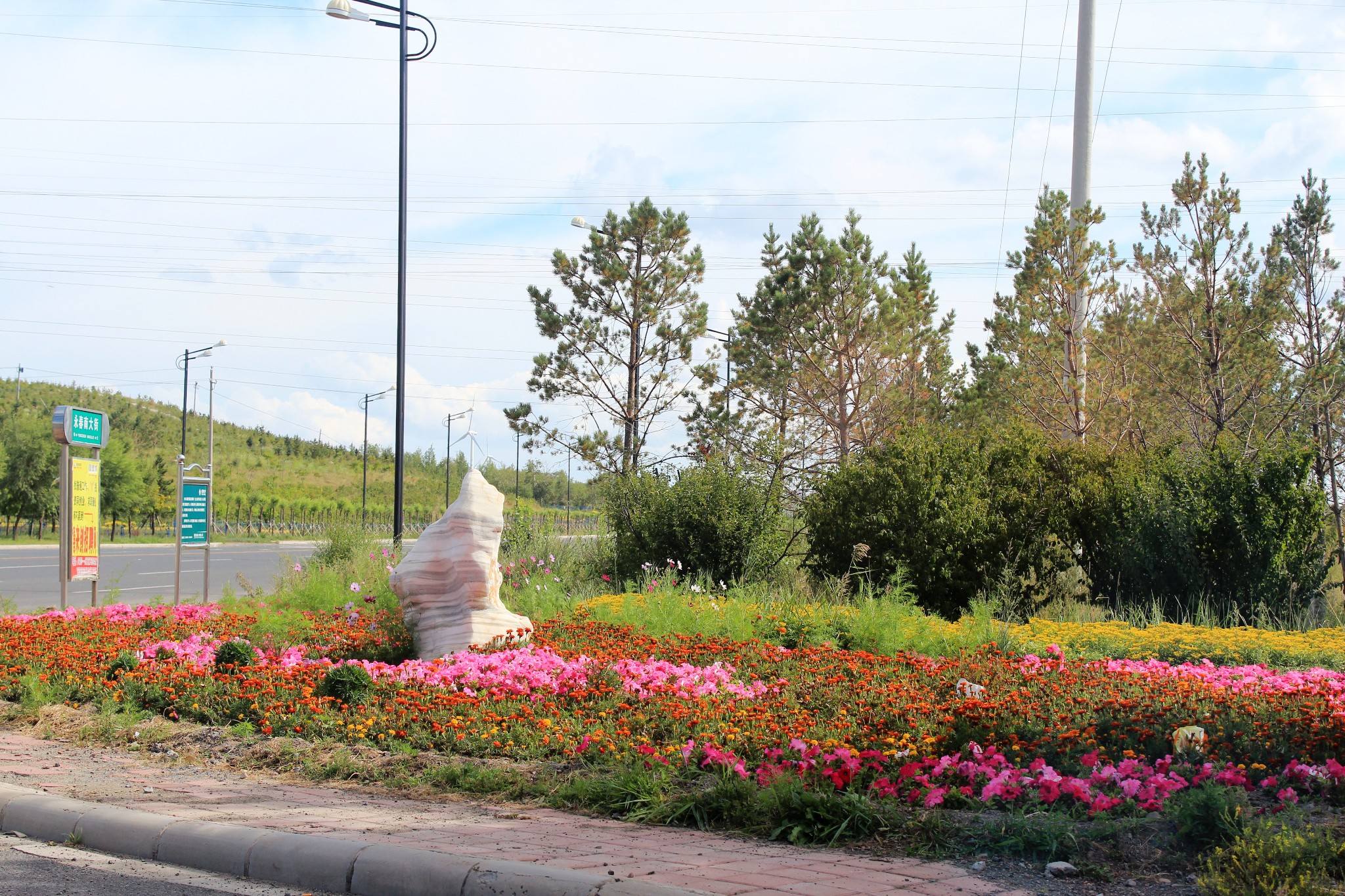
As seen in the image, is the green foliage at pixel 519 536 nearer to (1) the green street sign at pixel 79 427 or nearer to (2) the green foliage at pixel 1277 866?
(1) the green street sign at pixel 79 427

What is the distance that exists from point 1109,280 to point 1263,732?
1258cm

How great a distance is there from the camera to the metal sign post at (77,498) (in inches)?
445

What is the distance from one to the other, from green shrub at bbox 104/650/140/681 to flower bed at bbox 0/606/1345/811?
56 millimetres

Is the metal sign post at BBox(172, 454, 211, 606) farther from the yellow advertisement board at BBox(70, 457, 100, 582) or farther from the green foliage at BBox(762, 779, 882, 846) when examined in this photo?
the green foliage at BBox(762, 779, 882, 846)

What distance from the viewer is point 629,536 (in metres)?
14.7

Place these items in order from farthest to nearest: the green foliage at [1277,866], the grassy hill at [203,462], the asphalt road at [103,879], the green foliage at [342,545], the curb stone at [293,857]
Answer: the grassy hill at [203,462]
the green foliage at [342,545]
the asphalt road at [103,879]
the curb stone at [293,857]
the green foliage at [1277,866]

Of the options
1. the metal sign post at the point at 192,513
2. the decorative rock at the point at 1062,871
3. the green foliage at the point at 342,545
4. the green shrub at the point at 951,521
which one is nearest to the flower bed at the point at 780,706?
the decorative rock at the point at 1062,871

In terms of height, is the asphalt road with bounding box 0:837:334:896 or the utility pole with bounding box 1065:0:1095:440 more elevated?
the utility pole with bounding box 1065:0:1095:440

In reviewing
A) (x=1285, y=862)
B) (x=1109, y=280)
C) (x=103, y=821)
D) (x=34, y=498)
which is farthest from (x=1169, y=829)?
(x=34, y=498)

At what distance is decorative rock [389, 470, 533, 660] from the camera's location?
8.47m

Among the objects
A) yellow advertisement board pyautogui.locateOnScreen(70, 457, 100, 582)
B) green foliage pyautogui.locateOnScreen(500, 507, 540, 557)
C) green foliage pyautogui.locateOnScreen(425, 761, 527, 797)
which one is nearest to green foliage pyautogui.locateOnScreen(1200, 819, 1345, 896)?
green foliage pyautogui.locateOnScreen(425, 761, 527, 797)

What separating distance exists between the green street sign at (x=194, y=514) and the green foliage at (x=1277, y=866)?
12.7 meters

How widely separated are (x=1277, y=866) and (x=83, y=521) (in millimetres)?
12238

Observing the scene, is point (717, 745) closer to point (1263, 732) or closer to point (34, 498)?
point (1263, 732)
